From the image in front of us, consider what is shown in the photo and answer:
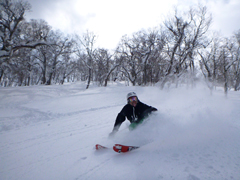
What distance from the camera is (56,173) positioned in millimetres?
2494

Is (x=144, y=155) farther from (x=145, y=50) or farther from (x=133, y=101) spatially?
(x=145, y=50)

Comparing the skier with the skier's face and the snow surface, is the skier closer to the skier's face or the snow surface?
the skier's face

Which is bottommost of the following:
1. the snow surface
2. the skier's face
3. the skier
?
the snow surface

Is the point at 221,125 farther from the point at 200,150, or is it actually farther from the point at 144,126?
the point at 144,126

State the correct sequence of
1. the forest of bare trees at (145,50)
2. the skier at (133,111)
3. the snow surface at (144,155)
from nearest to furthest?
the snow surface at (144,155) → the skier at (133,111) → the forest of bare trees at (145,50)

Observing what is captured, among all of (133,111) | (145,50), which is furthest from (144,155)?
(145,50)

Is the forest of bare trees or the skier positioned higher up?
the forest of bare trees

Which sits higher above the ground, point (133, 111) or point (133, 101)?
point (133, 101)

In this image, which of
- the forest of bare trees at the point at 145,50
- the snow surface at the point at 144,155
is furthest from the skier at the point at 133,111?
the forest of bare trees at the point at 145,50

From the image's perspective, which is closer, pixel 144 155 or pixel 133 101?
pixel 144 155

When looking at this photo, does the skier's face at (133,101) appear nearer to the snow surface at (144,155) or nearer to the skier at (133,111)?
the skier at (133,111)

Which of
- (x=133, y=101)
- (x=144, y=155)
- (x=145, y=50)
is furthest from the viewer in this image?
(x=145, y=50)

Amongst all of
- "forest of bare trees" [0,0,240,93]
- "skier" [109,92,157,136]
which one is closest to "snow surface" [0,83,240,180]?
"skier" [109,92,157,136]

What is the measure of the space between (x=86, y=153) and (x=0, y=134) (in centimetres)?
421
